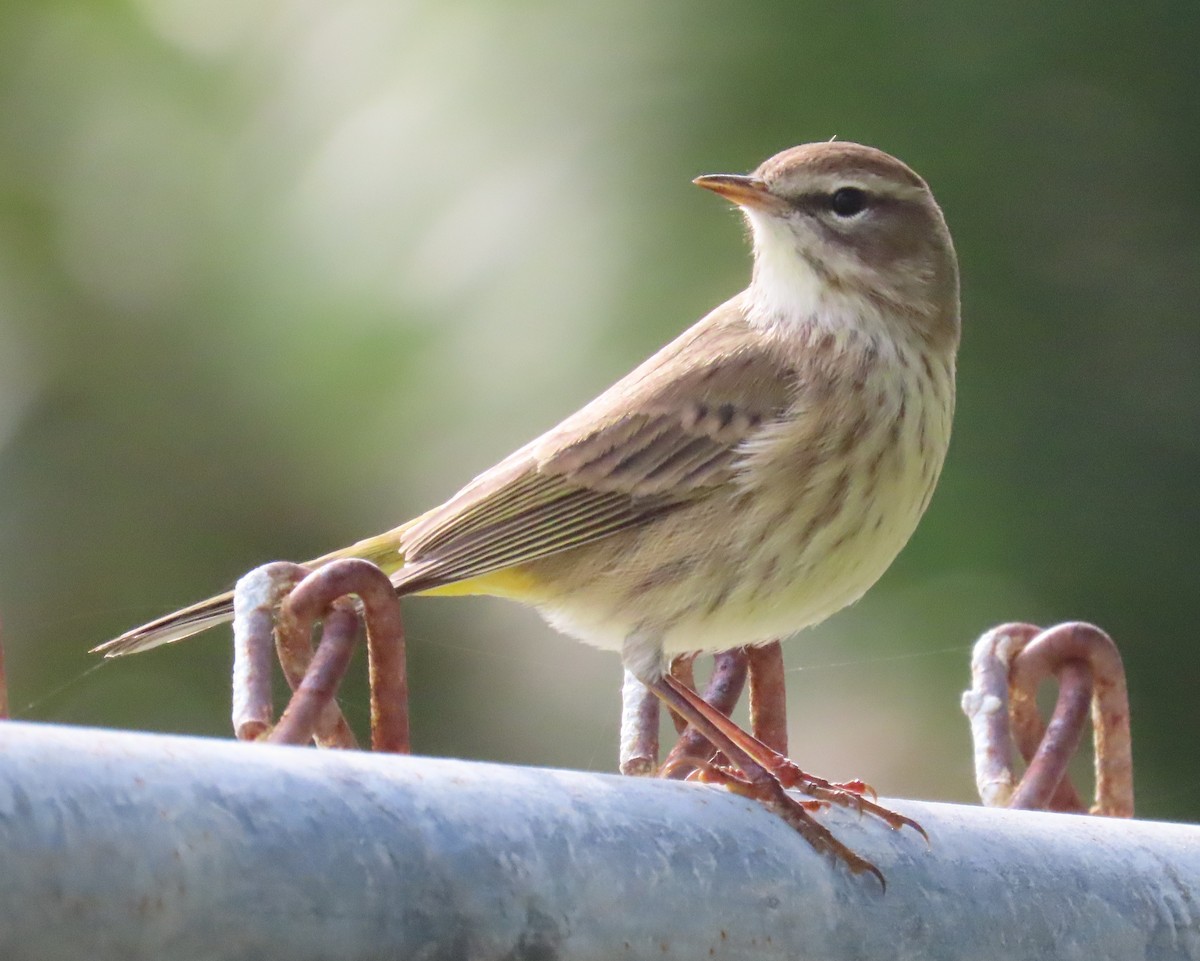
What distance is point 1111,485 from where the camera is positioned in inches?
165

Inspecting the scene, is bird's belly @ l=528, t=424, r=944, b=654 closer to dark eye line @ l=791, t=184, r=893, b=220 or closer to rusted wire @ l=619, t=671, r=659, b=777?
rusted wire @ l=619, t=671, r=659, b=777

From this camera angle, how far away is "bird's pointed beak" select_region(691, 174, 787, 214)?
11.9ft

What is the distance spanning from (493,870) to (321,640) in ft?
2.58

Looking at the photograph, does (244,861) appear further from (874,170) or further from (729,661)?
(874,170)

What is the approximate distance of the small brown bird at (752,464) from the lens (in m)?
3.29

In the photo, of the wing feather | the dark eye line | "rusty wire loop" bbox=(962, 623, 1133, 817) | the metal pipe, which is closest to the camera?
the metal pipe

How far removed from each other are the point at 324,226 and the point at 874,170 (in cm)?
139

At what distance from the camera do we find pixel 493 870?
1381mm

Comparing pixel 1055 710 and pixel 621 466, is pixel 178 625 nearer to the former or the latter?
pixel 621 466

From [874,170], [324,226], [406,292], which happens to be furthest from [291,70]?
[874,170]

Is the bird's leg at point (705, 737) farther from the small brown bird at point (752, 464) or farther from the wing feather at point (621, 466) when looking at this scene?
the wing feather at point (621, 466)

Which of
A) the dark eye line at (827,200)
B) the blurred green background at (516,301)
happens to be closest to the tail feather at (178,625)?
the blurred green background at (516,301)

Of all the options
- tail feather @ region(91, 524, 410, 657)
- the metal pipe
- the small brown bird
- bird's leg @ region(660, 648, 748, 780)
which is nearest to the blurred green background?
the small brown bird

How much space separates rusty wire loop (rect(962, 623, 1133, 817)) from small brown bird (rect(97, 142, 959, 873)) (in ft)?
1.02
